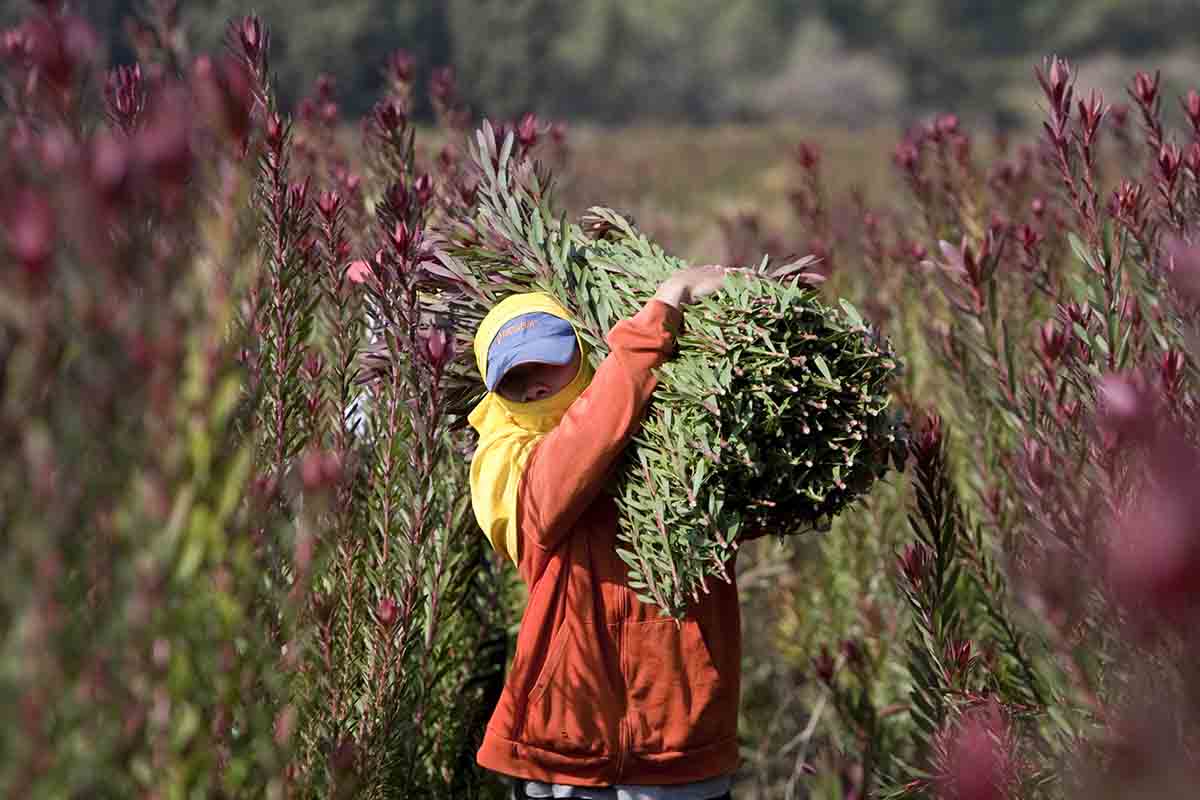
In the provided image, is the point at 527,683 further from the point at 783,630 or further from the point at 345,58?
the point at 345,58

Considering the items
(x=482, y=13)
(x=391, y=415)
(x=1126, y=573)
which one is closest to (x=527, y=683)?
(x=391, y=415)

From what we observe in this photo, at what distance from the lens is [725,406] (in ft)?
7.21

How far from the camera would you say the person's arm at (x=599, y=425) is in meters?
2.20

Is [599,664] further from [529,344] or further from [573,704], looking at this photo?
[529,344]

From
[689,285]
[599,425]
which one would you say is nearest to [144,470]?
[599,425]

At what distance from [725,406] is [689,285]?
264 mm

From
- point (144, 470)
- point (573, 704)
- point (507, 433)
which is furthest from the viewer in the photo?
point (507, 433)

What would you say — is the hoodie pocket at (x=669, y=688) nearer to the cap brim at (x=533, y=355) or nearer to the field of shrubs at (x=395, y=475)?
the field of shrubs at (x=395, y=475)

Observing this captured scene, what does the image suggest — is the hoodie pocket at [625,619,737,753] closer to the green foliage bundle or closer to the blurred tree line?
the green foliage bundle

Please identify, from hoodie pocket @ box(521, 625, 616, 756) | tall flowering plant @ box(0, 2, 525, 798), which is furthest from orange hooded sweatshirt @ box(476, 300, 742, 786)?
tall flowering plant @ box(0, 2, 525, 798)

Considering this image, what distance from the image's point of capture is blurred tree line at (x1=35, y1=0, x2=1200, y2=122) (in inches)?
2000

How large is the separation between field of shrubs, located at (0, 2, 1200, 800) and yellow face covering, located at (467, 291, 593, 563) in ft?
0.37

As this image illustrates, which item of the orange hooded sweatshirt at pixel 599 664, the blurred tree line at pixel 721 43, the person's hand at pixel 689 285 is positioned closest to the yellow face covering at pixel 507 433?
the orange hooded sweatshirt at pixel 599 664

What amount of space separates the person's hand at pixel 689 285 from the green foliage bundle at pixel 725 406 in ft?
0.09
